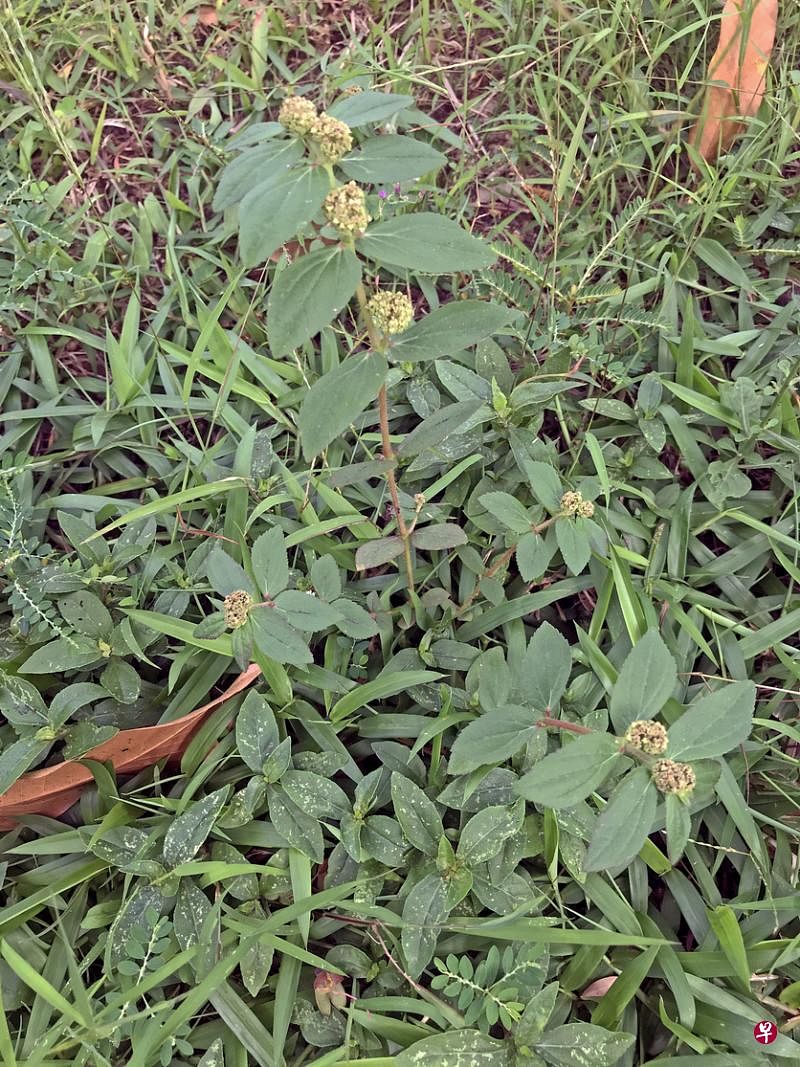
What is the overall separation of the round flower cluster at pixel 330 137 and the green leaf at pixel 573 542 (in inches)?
32.1

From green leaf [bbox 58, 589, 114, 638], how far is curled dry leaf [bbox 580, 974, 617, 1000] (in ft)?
4.26

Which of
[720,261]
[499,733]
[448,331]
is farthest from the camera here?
[720,261]

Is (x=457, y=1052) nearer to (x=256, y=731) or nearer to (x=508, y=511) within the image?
(x=256, y=731)

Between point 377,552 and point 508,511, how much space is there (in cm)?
29

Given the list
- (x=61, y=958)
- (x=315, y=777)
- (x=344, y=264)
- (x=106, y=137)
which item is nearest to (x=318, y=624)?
(x=315, y=777)

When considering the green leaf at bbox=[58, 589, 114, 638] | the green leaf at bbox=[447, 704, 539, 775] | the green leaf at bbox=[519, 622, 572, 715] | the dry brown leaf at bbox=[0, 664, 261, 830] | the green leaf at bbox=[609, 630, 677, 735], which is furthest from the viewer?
the green leaf at bbox=[58, 589, 114, 638]

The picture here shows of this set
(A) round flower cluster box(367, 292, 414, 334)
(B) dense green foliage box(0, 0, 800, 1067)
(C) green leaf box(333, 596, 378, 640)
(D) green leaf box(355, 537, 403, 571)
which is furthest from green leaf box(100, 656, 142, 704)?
(A) round flower cluster box(367, 292, 414, 334)

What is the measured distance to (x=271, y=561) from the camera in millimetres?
1384

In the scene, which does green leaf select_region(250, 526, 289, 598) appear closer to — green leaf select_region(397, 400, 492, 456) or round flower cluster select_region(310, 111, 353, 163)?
green leaf select_region(397, 400, 492, 456)

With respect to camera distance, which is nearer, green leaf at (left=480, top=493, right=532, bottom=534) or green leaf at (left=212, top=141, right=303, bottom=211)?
green leaf at (left=212, top=141, right=303, bottom=211)

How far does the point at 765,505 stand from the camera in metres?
1.92

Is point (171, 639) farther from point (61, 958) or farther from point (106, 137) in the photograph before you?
point (106, 137)

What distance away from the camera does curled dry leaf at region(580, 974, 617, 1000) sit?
150 centimetres

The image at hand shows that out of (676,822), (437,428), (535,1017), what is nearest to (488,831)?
(535,1017)
